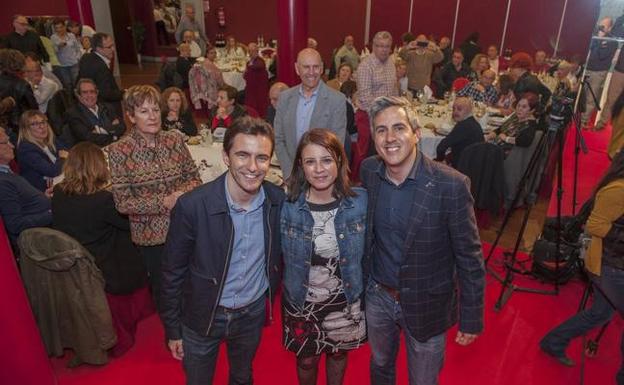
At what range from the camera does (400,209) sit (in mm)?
1827

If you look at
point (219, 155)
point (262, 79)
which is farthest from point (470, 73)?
point (219, 155)

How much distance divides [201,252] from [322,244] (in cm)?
49

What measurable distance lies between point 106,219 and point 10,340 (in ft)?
2.53

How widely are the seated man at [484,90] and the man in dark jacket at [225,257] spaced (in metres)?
5.09

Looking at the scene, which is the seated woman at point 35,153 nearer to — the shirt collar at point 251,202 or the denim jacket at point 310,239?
the shirt collar at point 251,202

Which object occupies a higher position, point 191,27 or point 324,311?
point 191,27

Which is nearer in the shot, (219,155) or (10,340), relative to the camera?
(10,340)

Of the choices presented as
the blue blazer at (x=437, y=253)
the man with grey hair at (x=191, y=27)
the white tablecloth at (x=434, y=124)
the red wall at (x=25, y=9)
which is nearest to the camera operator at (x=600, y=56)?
the white tablecloth at (x=434, y=124)

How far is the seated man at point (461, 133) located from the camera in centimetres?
441

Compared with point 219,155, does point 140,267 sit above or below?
below

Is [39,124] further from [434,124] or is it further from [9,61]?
[434,124]

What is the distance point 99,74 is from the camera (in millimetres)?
5660

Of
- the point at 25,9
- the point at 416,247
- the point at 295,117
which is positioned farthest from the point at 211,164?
the point at 25,9

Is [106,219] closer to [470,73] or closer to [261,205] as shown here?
[261,205]
